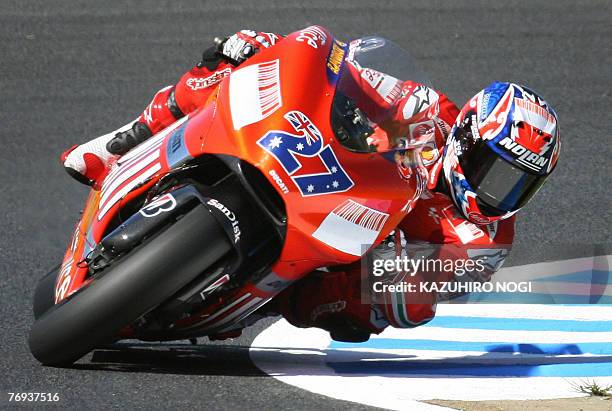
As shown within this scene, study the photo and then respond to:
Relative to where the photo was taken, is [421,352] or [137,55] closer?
[421,352]

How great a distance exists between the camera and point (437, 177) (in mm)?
5320

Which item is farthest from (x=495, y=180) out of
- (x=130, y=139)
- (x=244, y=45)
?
(x=130, y=139)

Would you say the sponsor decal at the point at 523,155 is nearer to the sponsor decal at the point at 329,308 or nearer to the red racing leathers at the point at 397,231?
the red racing leathers at the point at 397,231

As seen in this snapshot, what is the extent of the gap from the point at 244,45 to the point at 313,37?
51 centimetres

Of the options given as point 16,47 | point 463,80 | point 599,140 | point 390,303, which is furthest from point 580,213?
point 16,47

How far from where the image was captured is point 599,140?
8.47m

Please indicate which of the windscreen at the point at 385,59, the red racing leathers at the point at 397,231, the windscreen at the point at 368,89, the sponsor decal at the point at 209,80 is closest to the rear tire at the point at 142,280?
the windscreen at the point at 368,89

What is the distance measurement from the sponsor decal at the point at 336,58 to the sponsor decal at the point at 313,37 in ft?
0.19

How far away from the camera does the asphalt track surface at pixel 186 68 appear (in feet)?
20.9

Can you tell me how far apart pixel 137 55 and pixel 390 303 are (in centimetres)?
504

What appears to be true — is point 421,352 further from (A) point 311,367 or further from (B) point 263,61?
(B) point 263,61

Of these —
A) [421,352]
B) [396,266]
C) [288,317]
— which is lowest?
[421,352]

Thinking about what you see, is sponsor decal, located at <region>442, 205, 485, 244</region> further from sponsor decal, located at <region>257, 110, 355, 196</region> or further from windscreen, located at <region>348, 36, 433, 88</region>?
sponsor decal, located at <region>257, 110, 355, 196</region>

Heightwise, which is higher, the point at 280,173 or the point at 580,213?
the point at 280,173
